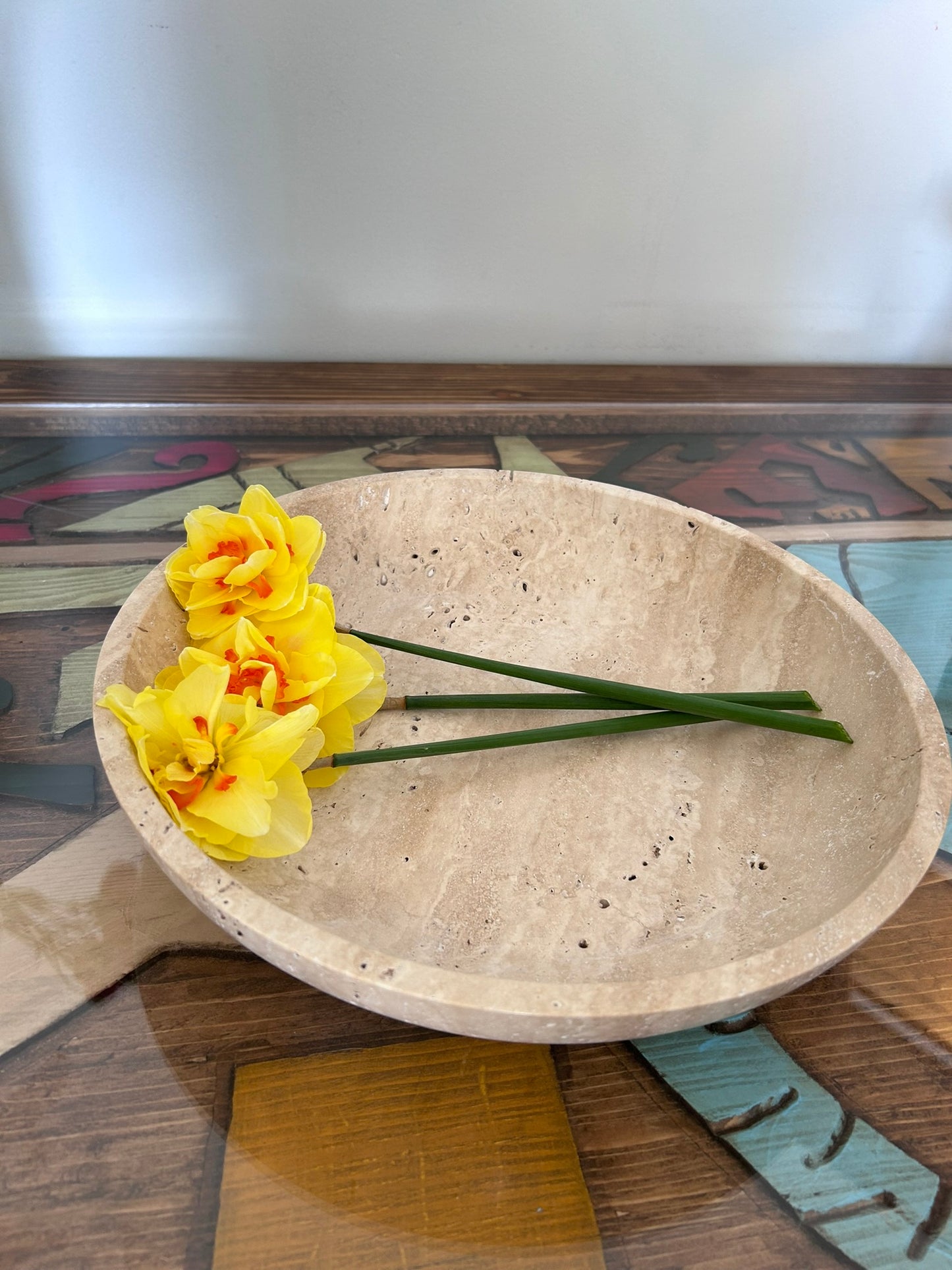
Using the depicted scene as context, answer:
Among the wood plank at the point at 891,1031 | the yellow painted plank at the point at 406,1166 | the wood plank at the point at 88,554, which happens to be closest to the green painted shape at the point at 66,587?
the wood plank at the point at 88,554

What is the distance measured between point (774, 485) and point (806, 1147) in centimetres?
61

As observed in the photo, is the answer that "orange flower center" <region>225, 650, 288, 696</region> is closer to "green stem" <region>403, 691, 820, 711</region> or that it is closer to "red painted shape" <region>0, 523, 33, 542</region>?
"green stem" <region>403, 691, 820, 711</region>

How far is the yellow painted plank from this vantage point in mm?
314

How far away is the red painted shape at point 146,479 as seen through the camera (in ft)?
2.37

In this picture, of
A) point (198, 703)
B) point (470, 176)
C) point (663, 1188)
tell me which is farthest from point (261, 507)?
point (470, 176)

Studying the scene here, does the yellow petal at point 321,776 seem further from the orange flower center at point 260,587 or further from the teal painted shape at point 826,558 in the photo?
the teal painted shape at point 826,558

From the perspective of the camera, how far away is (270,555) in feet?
1.56

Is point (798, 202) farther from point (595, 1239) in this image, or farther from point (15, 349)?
point (595, 1239)

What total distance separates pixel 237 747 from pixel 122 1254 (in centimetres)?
18

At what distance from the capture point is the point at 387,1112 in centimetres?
35

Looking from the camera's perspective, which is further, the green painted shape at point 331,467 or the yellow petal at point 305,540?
the green painted shape at point 331,467

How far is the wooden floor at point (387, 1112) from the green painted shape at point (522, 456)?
0.46 metres

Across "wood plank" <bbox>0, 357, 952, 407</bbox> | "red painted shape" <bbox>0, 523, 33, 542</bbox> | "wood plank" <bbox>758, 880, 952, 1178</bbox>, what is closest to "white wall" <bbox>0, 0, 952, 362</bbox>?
"wood plank" <bbox>0, 357, 952, 407</bbox>

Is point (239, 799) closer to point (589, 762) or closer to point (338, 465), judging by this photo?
point (589, 762)
